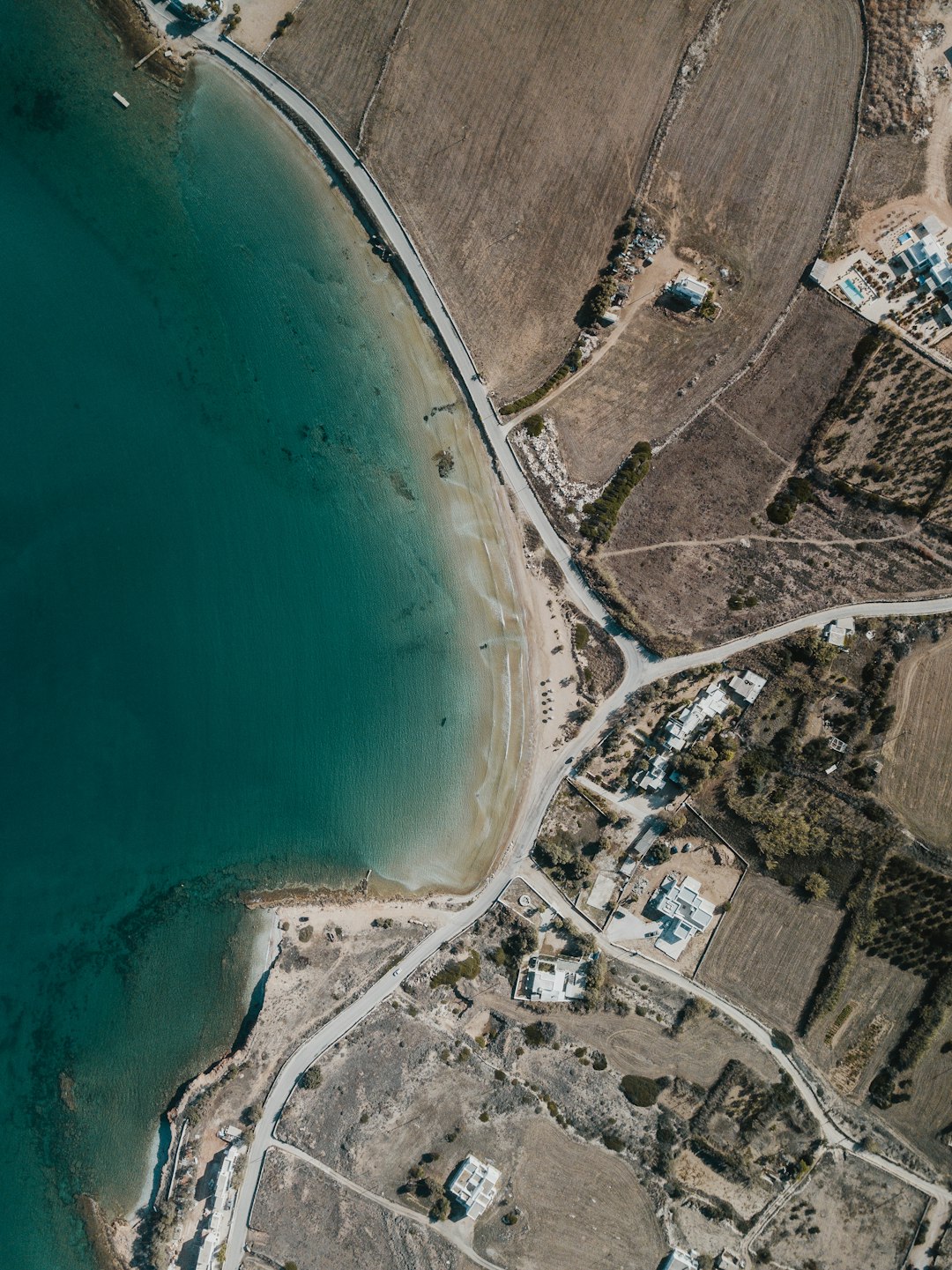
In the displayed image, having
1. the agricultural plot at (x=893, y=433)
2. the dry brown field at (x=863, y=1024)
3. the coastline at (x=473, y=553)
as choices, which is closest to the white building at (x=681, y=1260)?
the dry brown field at (x=863, y=1024)

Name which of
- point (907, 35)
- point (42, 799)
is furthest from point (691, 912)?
point (907, 35)

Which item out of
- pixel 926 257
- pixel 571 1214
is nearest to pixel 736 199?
pixel 926 257

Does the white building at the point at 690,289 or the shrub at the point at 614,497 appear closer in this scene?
the white building at the point at 690,289

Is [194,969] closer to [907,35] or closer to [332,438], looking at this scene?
[332,438]

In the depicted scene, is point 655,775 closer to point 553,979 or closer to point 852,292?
point 553,979

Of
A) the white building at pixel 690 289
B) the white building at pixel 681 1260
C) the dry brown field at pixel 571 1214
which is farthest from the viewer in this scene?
the dry brown field at pixel 571 1214

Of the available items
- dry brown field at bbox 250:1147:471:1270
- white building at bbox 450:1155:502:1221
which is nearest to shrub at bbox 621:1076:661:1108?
white building at bbox 450:1155:502:1221

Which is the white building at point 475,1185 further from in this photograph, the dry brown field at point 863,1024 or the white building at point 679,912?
the dry brown field at point 863,1024
